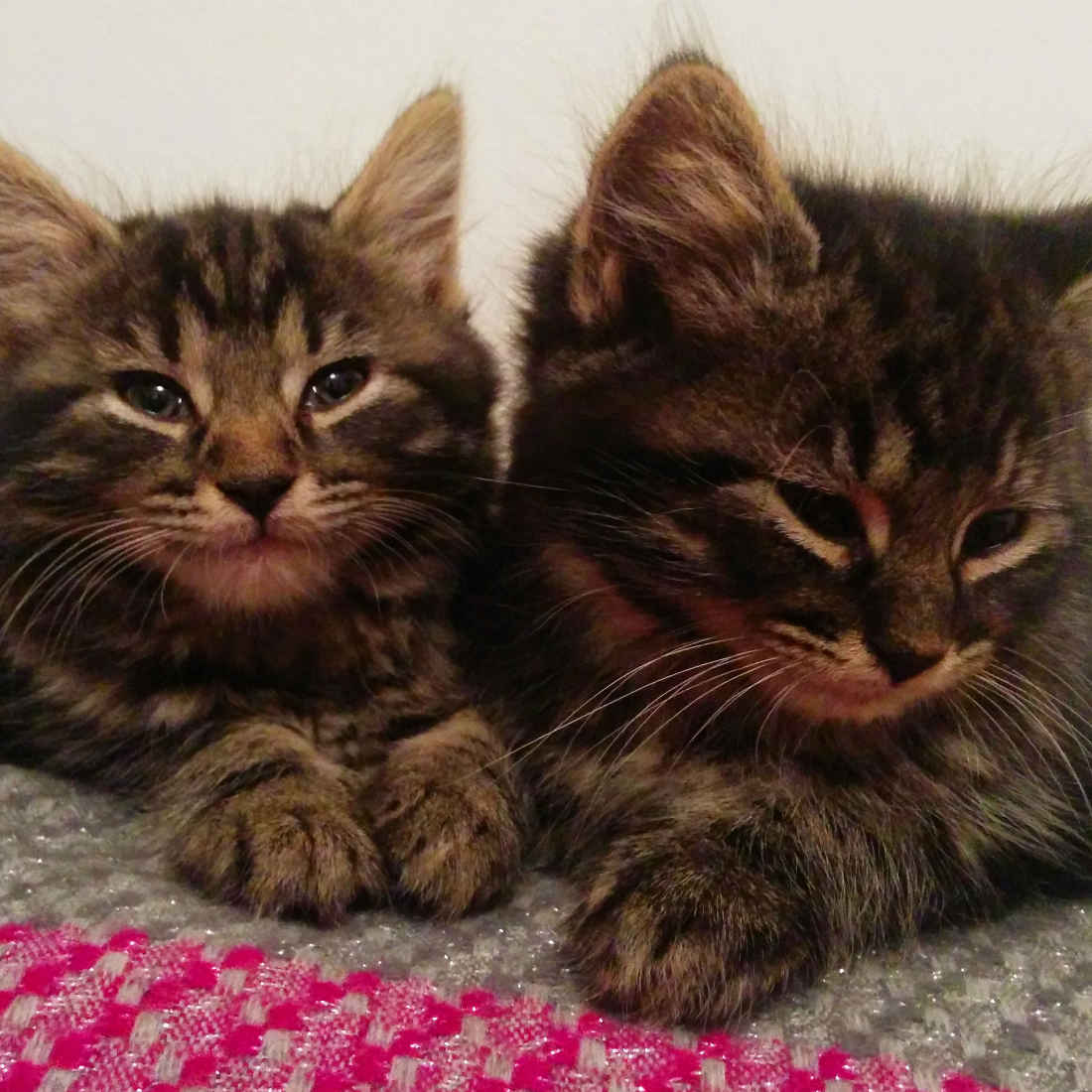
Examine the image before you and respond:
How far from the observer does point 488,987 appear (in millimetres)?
830

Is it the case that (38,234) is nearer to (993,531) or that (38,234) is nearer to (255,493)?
(255,493)

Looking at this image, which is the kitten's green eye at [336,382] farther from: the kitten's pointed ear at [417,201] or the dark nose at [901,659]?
the dark nose at [901,659]

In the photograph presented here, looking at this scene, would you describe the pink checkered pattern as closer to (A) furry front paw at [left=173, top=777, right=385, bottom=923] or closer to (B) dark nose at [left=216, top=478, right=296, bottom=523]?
(A) furry front paw at [left=173, top=777, right=385, bottom=923]

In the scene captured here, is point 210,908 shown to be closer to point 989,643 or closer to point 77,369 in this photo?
point 77,369

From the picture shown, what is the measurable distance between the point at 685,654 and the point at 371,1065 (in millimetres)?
425

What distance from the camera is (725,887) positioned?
0.87 meters

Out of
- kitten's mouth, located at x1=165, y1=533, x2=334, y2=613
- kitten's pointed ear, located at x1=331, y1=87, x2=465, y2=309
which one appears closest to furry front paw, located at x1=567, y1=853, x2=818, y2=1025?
kitten's mouth, located at x1=165, y1=533, x2=334, y2=613

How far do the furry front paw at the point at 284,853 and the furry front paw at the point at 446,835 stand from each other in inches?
1.0

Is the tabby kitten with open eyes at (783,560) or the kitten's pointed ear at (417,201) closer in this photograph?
the tabby kitten with open eyes at (783,560)

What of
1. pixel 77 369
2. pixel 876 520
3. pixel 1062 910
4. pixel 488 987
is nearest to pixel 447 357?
pixel 77 369

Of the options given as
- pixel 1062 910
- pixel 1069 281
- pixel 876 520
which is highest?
pixel 1069 281

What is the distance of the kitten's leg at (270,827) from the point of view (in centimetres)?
89

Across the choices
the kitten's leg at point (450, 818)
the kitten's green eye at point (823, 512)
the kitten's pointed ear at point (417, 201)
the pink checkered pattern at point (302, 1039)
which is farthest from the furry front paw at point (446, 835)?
the kitten's pointed ear at point (417, 201)

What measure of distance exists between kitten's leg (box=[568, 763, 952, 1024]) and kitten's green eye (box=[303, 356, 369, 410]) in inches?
17.4
